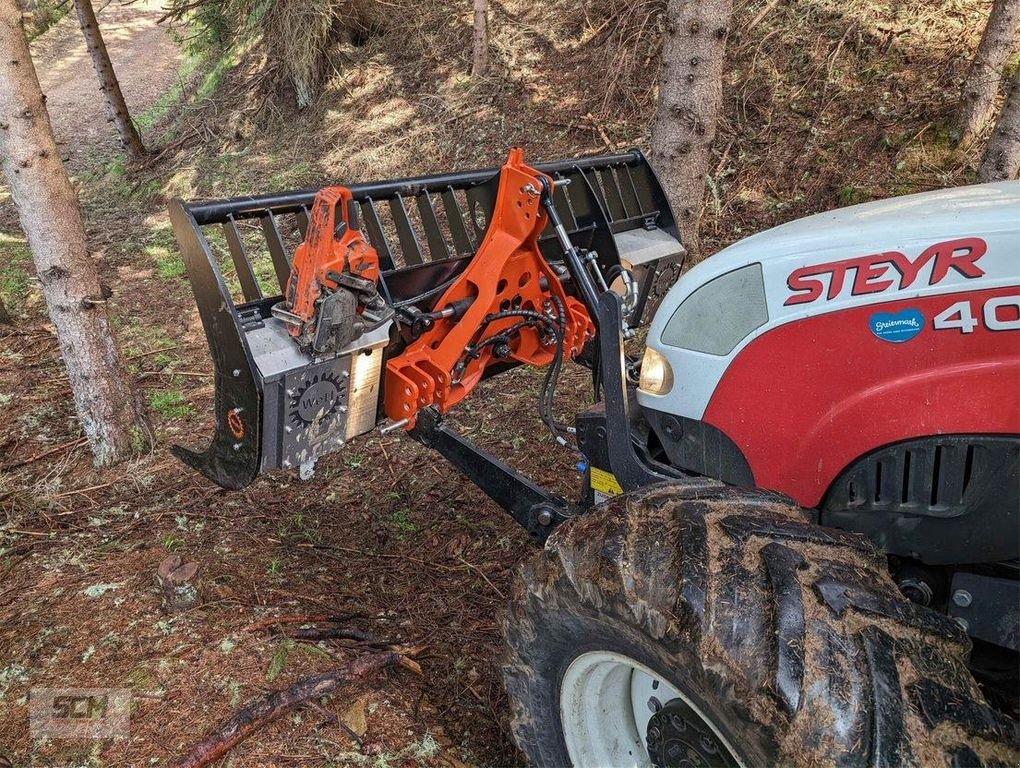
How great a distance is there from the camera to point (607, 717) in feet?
6.93

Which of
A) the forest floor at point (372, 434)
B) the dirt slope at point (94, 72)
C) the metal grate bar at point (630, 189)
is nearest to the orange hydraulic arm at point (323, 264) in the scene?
the forest floor at point (372, 434)

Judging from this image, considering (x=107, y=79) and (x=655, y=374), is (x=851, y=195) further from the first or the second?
(x=107, y=79)

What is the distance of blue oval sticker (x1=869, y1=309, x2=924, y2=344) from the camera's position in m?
1.72

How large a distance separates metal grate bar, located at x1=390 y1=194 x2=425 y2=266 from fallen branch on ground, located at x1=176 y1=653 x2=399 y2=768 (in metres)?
1.60

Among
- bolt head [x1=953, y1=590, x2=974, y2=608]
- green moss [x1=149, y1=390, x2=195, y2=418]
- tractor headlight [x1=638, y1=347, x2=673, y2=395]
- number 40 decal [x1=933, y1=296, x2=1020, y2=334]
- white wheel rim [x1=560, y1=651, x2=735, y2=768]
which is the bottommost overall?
green moss [x1=149, y1=390, x2=195, y2=418]

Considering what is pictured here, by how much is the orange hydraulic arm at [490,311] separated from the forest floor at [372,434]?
951mm

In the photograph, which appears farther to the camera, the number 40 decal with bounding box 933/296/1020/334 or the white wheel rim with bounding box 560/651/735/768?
the white wheel rim with bounding box 560/651/735/768

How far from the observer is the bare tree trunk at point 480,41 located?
950cm

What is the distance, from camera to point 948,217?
1765 mm

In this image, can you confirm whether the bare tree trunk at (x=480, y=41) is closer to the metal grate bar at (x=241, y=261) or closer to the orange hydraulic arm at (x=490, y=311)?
the orange hydraulic arm at (x=490, y=311)

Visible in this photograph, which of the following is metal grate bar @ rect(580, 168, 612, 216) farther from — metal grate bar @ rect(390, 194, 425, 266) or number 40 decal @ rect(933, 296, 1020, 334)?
number 40 decal @ rect(933, 296, 1020, 334)

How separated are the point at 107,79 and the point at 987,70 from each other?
39.0 ft

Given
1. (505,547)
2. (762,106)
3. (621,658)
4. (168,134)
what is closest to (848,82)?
(762,106)

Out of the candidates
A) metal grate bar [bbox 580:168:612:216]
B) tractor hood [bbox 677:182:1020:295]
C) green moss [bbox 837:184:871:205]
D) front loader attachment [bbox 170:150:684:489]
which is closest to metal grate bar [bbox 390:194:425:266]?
front loader attachment [bbox 170:150:684:489]
